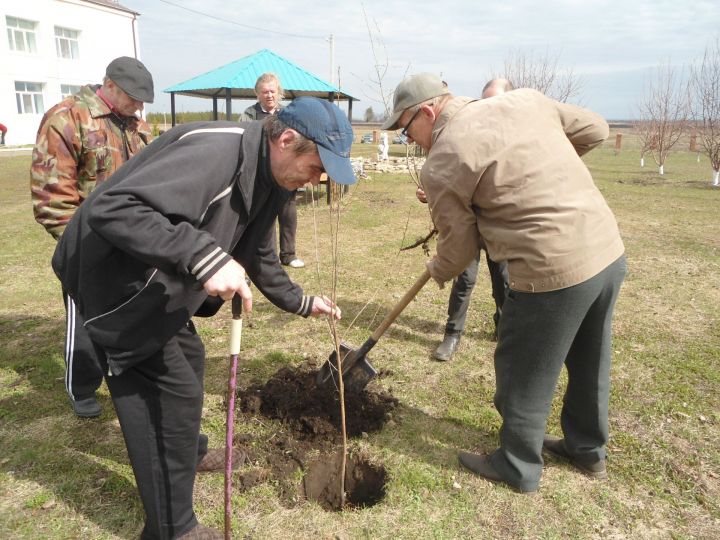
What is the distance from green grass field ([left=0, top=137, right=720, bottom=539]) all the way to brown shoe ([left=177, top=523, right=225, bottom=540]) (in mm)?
186

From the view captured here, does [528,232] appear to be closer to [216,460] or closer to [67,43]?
[216,460]

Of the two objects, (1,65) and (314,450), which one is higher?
(1,65)

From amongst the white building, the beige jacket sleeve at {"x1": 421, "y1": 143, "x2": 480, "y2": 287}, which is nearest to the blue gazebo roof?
the beige jacket sleeve at {"x1": 421, "y1": 143, "x2": 480, "y2": 287}

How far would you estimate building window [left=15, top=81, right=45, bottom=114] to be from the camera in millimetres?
27578

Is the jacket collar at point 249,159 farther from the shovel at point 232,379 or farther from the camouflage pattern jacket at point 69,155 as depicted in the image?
the camouflage pattern jacket at point 69,155

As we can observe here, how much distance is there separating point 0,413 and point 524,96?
3.60 meters

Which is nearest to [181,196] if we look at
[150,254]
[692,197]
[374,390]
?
[150,254]

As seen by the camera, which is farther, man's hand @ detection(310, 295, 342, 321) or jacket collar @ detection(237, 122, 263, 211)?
man's hand @ detection(310, 295, 342, 321)

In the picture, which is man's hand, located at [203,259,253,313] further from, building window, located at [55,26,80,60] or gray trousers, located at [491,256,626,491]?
building window, located at [55,26,80,60]

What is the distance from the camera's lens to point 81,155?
10.3 feet

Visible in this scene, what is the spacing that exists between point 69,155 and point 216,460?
2052mm

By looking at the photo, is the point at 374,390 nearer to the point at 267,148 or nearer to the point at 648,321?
the point at 267,148

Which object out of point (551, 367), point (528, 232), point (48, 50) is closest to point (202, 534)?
point (551, 367)

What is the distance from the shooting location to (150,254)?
158 cm
